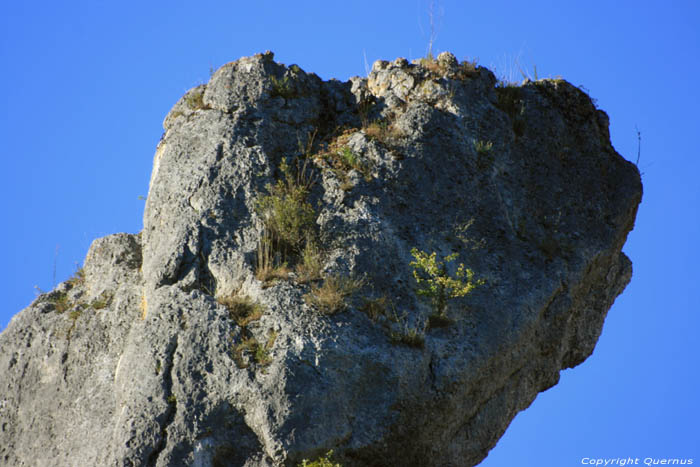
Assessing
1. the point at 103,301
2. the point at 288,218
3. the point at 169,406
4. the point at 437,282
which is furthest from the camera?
the point at 103,301

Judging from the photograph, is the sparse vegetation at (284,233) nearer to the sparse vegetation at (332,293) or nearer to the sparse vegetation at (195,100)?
the sparse vegetation at (332,293)

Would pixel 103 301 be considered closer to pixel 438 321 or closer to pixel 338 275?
pixel 338 275

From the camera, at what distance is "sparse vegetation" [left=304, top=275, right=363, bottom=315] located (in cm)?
1085

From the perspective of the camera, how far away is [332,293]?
35.8 feet

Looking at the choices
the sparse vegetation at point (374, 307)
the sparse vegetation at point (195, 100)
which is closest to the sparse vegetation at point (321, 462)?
the sparse vegetation at point (374, 307)

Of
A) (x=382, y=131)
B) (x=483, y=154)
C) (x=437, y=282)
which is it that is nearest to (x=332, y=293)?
(x=437, y=282)

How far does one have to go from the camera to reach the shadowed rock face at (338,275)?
10.4 meters

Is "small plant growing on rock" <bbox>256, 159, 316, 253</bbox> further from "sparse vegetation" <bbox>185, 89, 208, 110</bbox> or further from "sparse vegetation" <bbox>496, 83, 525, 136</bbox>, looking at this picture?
"sparse vegetation" <bbox>496, 83, 525, 136</bbox>

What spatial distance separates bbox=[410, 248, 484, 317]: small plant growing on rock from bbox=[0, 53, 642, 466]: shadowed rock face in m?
0.14

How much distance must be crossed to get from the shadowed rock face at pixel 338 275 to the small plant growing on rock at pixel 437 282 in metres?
0.14

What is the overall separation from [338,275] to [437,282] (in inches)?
47.2

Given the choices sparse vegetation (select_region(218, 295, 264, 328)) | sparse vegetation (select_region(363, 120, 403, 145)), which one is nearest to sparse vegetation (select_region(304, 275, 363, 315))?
sparse vegetation (select_region(218, 295, 264, 328))

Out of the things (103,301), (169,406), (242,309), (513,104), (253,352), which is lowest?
(169,406)

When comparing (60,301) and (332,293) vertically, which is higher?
(60,301)
